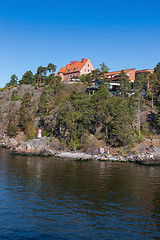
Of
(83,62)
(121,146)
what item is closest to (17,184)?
(121,146)

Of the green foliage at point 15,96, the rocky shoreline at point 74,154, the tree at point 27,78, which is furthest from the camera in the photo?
the tree at point 27,78

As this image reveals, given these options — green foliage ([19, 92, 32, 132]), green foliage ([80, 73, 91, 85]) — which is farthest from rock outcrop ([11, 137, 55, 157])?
green foliage ([80, 73, 91, 85])

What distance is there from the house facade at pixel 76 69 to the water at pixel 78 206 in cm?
8830

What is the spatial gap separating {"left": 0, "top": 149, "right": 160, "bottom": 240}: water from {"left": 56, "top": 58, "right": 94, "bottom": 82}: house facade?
290 ft

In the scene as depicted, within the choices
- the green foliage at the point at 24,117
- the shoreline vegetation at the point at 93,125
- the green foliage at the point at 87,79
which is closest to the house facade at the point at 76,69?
the green foliage at the point at 87,79

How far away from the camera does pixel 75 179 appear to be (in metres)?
35.6

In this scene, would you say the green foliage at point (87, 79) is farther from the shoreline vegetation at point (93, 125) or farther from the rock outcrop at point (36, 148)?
the rock outcrop at point (36, 148)

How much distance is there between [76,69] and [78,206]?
110m

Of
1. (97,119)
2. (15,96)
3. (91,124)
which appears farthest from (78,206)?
(15,96)

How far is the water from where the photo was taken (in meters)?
18.0

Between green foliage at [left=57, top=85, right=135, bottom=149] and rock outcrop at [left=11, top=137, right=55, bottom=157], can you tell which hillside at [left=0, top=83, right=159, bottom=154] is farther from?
rock outcrop at [left=11, top=137, right=55, bottom=157]

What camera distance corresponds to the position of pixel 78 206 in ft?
78.0

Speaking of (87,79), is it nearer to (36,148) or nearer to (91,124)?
(91,124)

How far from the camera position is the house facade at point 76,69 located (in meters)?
124
